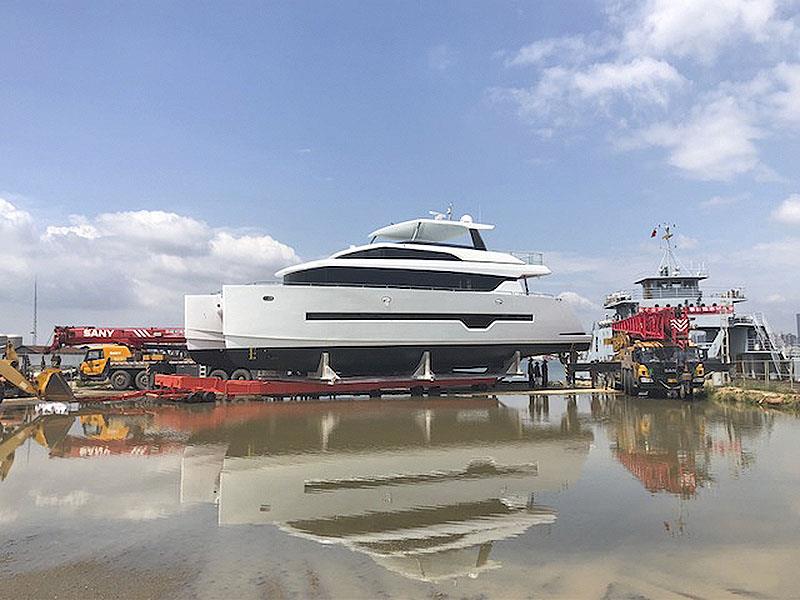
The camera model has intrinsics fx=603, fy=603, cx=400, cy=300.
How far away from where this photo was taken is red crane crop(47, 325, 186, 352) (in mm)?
19872

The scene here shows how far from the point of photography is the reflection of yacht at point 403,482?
5.16 metres

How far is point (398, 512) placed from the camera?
6027 millimetres

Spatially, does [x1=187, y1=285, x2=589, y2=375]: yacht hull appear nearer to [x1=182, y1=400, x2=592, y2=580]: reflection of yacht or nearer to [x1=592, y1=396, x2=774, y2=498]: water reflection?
[x1=592, y1=396, x2=774, y2=498]: water reflection

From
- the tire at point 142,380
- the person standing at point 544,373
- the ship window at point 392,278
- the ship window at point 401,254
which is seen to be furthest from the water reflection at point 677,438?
the tire at point 142,380

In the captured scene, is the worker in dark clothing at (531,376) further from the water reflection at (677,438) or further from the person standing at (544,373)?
the water reflection at (677,438)

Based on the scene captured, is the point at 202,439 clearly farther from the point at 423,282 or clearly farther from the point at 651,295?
the point at 651,295

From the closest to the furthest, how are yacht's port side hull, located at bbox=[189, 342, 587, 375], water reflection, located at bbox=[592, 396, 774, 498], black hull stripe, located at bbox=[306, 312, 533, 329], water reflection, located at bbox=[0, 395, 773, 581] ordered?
water reflection, located at bbox=[0, 395, 773, 581]
water reflection, located at bbox=[592, 396, 774, 498]
yacht's port side hull, located at bbox=[189, 342, 587, 375]
black hull stripe, located at bbox=[306, 312, 533, 329]

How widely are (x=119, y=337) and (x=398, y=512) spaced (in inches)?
691

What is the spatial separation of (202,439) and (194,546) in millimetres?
6106

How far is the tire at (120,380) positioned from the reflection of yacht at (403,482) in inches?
379

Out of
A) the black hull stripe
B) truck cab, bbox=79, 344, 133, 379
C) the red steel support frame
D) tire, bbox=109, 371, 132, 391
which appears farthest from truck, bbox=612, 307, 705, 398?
truck cab, bbox=79, 344, 133, 379

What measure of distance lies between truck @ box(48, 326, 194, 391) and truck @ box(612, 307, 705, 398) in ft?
50.7

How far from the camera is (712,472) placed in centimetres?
785

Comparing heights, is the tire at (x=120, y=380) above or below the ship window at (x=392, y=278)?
below
